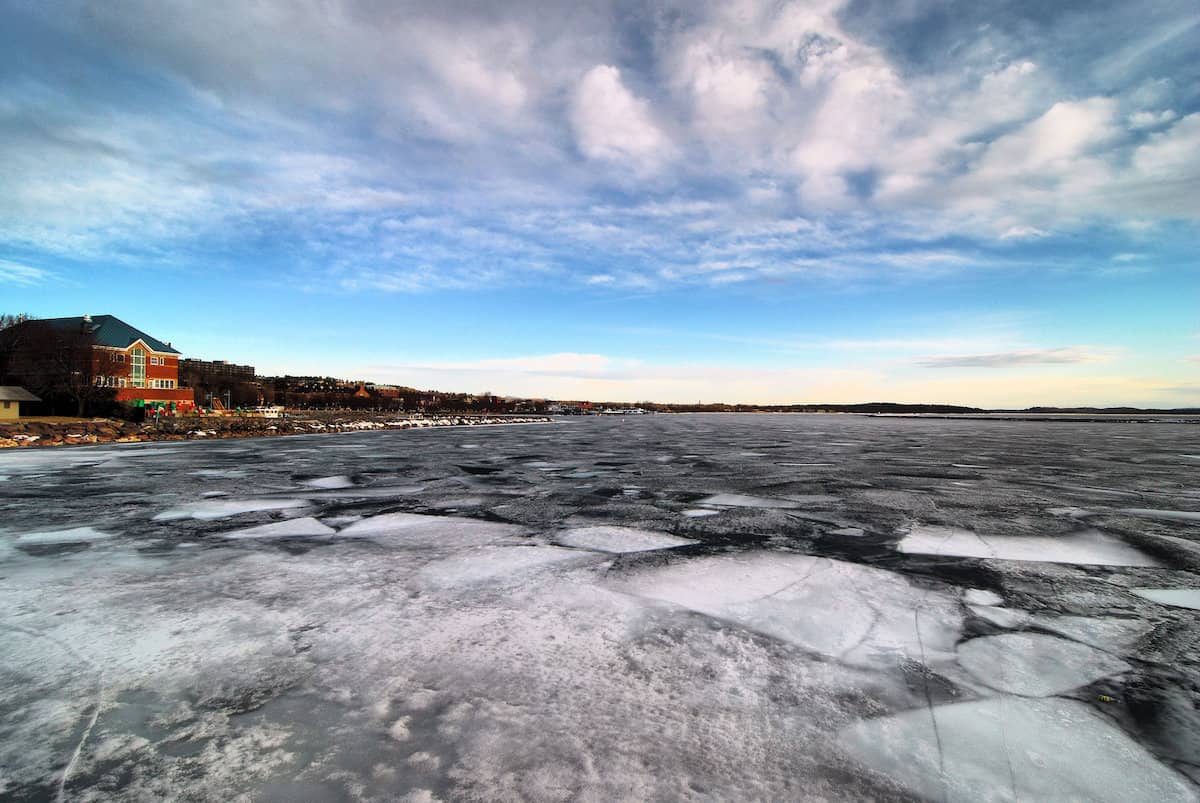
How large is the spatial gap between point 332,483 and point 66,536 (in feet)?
10.4

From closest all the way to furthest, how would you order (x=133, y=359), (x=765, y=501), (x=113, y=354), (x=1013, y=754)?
(x=1013, y=754) < (x=765, y=501) < (x=113, y=354) < (x=133, y=359)

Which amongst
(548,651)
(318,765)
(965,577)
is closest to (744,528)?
(965,577)

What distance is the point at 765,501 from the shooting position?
19.4 feet

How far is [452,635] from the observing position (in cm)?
236

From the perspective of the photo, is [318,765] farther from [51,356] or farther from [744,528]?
[51,356]

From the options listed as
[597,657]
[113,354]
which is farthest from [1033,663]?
[113,354]

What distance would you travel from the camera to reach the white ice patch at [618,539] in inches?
153

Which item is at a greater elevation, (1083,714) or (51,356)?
(51,356)

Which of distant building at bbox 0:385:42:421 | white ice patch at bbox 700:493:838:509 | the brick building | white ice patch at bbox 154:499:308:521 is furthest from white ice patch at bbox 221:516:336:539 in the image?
the brick building

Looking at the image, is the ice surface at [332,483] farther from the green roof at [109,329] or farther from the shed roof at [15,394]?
the green roof at [109,329]

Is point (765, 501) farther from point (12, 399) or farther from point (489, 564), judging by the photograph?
point (12, 399)

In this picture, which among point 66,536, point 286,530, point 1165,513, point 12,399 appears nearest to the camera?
point 66,536

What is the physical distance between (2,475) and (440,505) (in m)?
7.31

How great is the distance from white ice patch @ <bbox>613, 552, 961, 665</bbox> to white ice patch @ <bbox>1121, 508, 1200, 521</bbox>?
13.1 ft
